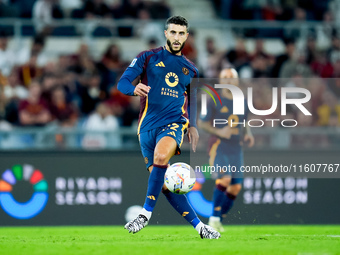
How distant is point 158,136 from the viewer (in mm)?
7836

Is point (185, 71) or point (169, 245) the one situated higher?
point (185, 71)

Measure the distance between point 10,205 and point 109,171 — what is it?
173 centimetres

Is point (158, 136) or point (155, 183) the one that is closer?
point (155, 183)

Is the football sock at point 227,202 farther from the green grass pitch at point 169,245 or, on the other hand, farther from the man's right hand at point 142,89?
the man's right hand at point 142,89

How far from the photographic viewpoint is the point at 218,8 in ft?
55.4

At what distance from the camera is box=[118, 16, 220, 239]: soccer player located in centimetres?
775

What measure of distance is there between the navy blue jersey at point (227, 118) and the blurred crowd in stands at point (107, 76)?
206cm

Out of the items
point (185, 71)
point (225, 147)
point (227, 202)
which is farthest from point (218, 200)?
point (185, 71)

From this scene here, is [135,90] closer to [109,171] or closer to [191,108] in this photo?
[191,108]

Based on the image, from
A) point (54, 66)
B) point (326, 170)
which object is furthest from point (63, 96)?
point (326, 170)

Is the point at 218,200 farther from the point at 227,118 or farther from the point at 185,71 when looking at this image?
the point at 185,71

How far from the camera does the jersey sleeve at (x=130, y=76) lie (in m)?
7.61

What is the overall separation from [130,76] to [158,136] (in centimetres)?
76

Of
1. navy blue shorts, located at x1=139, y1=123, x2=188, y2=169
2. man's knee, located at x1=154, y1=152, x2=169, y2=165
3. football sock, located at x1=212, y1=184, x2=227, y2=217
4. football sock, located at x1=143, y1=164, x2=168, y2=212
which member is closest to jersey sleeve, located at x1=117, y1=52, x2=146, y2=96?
navy blue shorts, located at x1=139, y1=123, x2=188, y2=169
